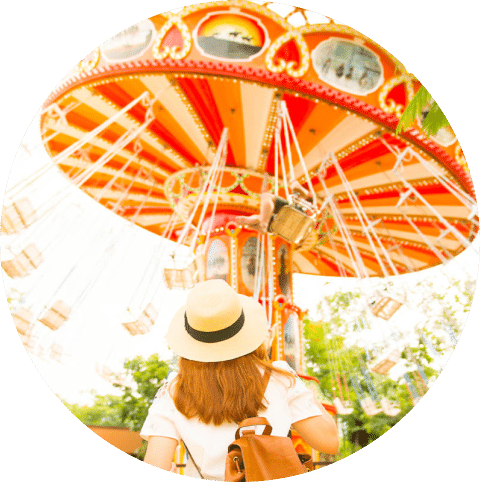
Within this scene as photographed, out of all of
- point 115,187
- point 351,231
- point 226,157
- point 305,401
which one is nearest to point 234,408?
point 305,401

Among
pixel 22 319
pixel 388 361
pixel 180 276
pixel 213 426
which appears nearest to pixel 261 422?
pixel 213 426

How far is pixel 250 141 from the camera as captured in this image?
5742 mm

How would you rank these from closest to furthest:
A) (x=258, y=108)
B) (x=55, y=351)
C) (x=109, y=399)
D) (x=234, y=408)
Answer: (x=234, y=408) < (x=258, y=108) < (x=55, y=351) < (x=109, y=399)

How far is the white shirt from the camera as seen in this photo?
81.8 inches

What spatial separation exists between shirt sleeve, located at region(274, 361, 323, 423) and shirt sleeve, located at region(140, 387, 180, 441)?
0.52 metres

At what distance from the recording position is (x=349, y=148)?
5.86 metres

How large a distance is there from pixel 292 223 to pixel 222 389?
9.33 ft

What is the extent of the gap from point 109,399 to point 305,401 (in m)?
8.92

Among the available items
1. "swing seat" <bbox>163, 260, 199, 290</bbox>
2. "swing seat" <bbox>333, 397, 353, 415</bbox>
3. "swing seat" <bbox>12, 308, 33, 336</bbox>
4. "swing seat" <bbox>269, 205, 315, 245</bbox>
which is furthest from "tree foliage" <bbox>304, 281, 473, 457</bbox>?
"swing seat" <bbox>12, 308, 33, 336</bbox>

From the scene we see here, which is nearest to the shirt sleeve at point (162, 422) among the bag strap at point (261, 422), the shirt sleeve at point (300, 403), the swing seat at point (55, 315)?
the bag strap at point (261, 422)

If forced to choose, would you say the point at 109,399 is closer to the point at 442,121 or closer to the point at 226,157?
the point at 226,157

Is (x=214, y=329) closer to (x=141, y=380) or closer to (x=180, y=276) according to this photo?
(x=180, y=276)

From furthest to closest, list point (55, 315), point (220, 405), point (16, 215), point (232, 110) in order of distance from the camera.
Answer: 1. point (232, 110)
2. point (55, 315)
3. point (16, 215)
4. point (220, 405)

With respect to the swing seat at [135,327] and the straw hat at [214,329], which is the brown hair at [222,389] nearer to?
the straw hat at [214,329]
